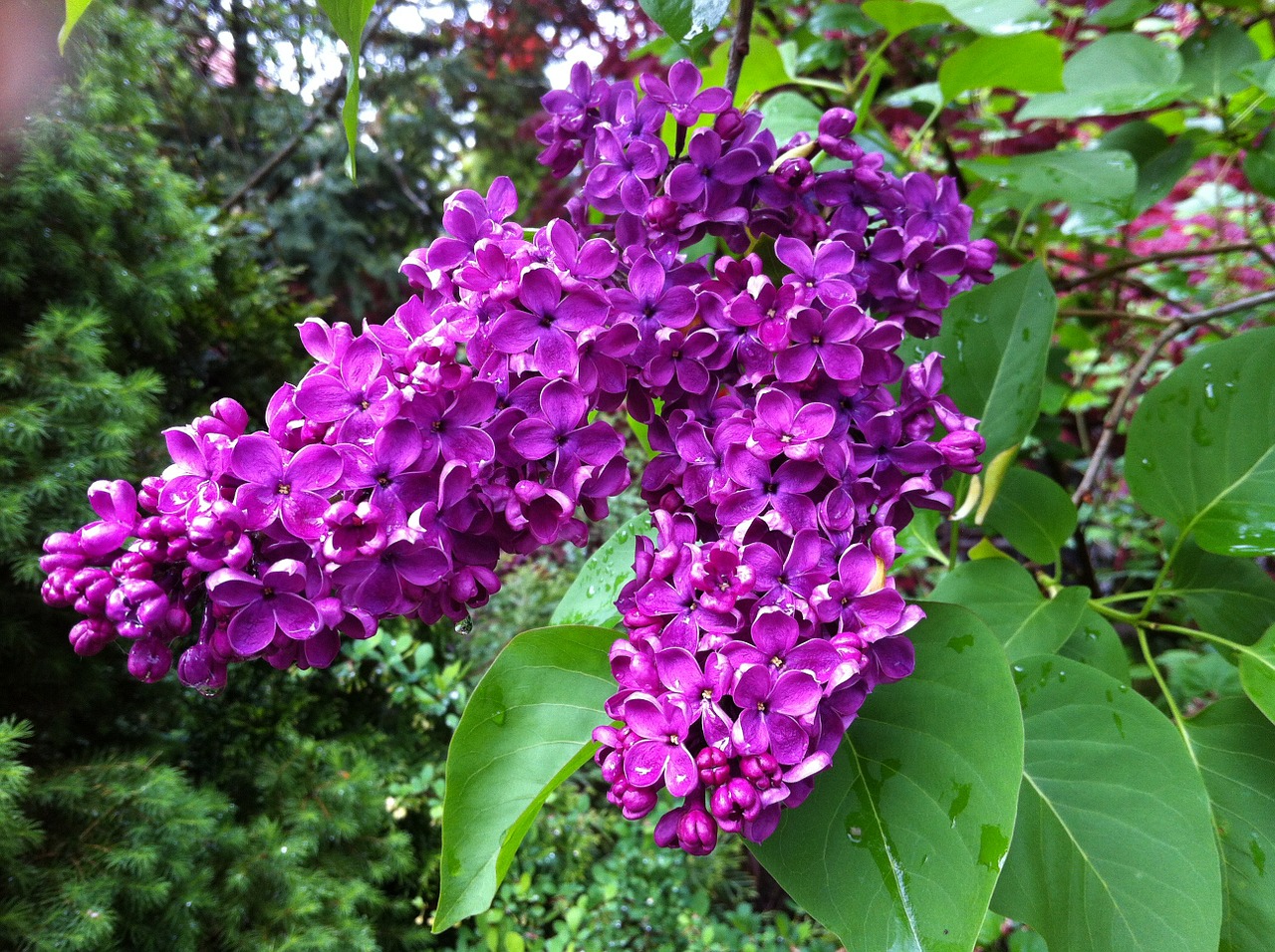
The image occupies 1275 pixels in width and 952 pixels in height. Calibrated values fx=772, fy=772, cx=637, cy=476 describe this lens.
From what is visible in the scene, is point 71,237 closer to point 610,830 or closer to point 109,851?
point 109,851

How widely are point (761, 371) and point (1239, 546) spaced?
45 centimetres

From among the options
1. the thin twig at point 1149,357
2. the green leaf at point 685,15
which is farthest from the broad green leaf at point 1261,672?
the green leaf at point 685,15

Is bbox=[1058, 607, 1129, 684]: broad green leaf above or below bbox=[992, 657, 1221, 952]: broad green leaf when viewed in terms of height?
above

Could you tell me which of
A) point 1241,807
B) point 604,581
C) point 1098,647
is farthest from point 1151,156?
point 604,581

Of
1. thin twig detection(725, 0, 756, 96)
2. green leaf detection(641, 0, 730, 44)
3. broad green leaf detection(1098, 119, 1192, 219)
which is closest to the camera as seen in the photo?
green leaf detection(641, 0, 730, 44)

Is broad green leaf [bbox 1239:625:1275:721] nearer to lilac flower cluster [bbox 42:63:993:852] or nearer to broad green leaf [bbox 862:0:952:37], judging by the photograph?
lilac flower cluster [bbox 42:63:993:852]

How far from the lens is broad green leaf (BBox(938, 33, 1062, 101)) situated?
78 cm

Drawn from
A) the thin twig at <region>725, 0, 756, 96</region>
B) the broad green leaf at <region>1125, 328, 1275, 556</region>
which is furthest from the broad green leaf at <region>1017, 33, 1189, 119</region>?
A: the thin twig at <region>725, 0, 756, 96</region>

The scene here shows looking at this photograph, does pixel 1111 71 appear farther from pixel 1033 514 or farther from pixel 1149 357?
pixel 1033 514

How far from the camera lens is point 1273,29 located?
1247 millimetres

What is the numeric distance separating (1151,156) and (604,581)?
0.98 meters

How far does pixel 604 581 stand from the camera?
651mm

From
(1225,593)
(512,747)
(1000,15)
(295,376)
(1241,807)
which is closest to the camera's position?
(512,747)

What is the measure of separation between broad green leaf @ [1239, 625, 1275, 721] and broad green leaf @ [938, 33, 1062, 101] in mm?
585
